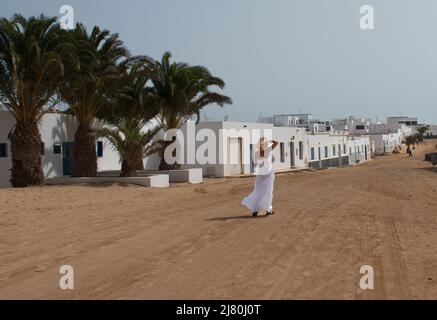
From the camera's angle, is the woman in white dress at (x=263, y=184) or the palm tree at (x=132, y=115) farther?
the palm tree at (x=132, y=115)

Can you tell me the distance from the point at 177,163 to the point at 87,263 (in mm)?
19236

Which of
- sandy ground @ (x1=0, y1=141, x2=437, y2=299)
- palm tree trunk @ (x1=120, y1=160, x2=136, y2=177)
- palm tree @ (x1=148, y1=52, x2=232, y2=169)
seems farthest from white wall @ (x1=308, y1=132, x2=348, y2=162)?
sandy ground @ (x1=0, y1=141, x2=437, y2=299)

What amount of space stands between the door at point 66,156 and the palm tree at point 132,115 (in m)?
1.91

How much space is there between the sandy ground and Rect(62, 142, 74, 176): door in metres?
8.90

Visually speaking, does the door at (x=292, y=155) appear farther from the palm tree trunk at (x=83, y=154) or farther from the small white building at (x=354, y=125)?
the small white building at (x=354, y=125)

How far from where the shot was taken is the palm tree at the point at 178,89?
2489 centimetres

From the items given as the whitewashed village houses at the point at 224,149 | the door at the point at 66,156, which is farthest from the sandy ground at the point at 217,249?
the door at the point at 66,156

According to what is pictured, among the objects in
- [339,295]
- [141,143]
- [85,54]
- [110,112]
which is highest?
[85,54]

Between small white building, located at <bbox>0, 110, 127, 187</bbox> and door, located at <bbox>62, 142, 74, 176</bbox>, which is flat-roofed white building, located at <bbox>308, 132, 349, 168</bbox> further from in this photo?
small white building, located at <bbox>0, 110, 127, 187</bbox>

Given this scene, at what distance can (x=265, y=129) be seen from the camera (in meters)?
39.3

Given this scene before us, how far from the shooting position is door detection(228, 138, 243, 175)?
3403 centimetres
